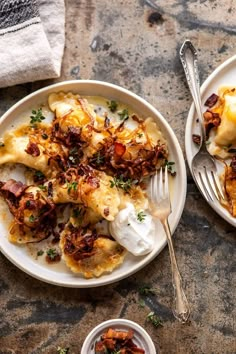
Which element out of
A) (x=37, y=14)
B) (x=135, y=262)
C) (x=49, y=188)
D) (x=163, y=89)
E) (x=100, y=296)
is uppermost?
(x=37, y=14)

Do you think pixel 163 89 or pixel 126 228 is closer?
pixel 126 228

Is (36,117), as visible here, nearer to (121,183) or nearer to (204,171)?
(121,183)

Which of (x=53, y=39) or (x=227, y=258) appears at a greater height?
(x=53, y=39)

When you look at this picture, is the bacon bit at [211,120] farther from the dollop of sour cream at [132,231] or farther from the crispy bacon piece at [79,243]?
the crispy bacon piece at [79,243]

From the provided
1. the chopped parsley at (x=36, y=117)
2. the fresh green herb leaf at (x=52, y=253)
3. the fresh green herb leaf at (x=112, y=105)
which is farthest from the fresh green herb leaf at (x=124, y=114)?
the fresh green herb leaf at (x=52, y=253)

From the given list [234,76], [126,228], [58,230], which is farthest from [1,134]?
[234,76]

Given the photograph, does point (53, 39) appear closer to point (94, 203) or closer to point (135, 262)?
point (94, 203)
